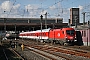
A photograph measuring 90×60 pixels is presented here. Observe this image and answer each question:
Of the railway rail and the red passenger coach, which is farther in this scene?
the red passenger coach

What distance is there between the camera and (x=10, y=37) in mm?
88188

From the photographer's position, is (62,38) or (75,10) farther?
(75,10)

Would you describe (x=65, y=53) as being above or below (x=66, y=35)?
below

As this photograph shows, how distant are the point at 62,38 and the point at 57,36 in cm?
268

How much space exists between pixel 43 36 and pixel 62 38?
1477cm

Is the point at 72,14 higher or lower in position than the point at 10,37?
higher

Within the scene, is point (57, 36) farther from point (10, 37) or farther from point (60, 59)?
point (10, 37)

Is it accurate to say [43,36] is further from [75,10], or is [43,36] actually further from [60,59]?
[75,10]

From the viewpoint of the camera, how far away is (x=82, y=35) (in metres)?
40.4

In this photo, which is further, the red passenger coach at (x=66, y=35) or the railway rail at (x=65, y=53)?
the red passenger coach at (x=66, y=35)

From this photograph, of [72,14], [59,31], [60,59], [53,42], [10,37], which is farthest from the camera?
[72,14]

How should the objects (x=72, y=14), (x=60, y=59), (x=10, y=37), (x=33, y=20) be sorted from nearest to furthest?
(x=60, y=59), (x=10, y=37), (x=72, y=14), (x=33, y=20)

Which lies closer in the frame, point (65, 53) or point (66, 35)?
point (65, 53)

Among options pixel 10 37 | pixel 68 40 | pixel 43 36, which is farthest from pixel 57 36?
pixel 10 37
